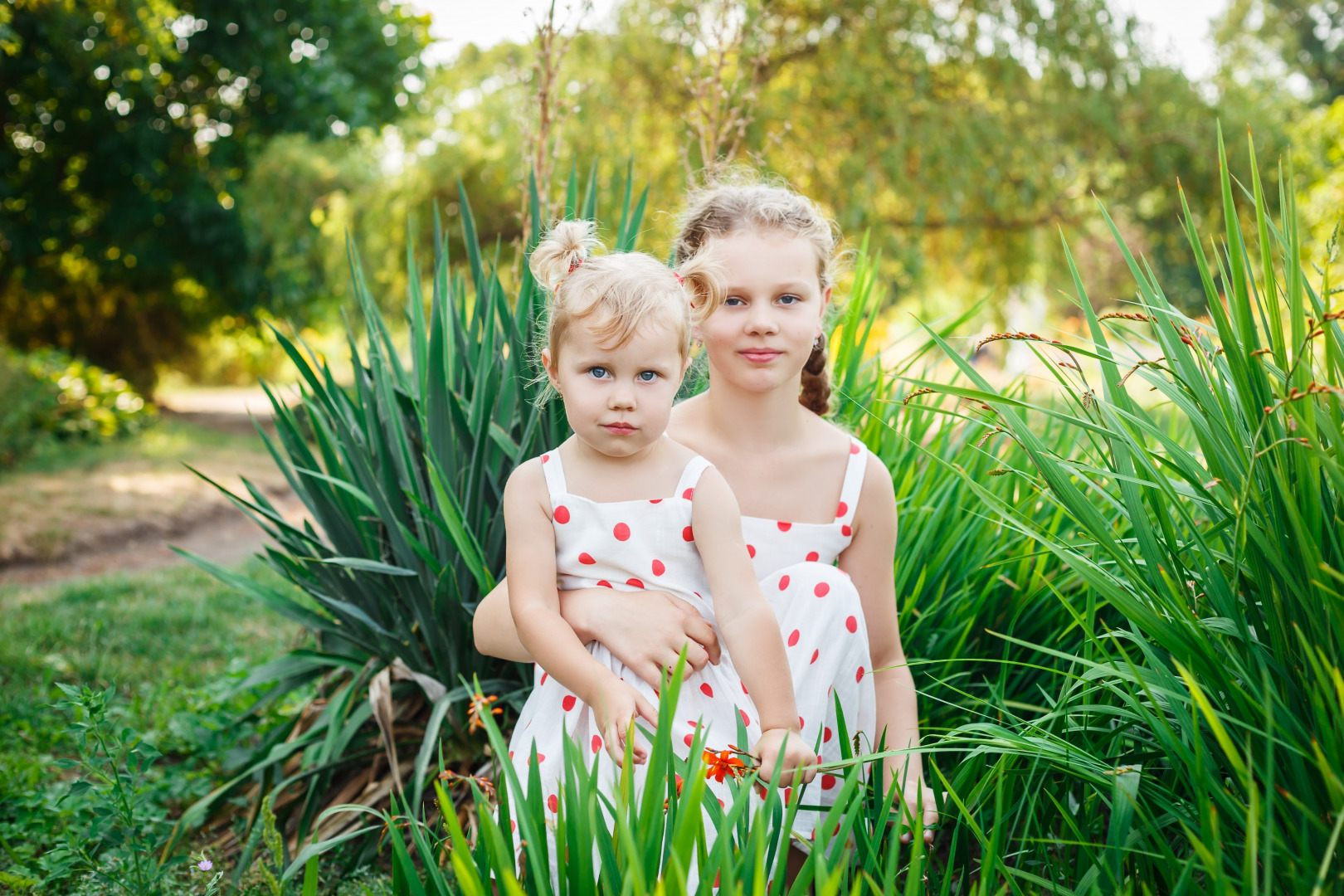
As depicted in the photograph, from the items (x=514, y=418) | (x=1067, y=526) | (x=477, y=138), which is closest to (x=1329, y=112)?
(x=477, y=138)

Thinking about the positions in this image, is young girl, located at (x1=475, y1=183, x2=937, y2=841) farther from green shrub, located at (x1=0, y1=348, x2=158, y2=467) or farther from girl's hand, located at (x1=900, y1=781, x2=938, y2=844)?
green shrub, located at (x1=0, y1=348, x2=158, y2=467)

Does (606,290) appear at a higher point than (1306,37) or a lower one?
lower

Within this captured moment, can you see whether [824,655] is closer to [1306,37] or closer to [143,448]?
[143,448]

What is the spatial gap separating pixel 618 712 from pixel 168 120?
35.7 ft

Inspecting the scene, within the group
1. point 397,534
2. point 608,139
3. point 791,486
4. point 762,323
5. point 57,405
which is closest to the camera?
point 762,323

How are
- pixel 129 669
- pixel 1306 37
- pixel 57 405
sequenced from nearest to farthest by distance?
1. pixel 129 669
2. pixel 57 405
3. pixel 1306 37

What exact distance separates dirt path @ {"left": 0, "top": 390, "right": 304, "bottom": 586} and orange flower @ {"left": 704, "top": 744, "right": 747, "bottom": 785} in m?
3.93

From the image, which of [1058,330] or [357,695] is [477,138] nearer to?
[357,695]

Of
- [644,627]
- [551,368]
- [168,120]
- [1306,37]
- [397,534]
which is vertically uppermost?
[1306,37]

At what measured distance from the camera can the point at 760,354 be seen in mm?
1643

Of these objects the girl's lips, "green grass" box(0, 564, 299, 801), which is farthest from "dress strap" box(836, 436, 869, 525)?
"green grass" box(0, 564, 299, 801)

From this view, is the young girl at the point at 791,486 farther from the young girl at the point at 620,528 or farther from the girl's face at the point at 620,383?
the girl's face at the point at 620,383

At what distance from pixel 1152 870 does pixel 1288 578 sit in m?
0.48

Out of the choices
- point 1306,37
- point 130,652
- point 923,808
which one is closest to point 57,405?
point 130,652
